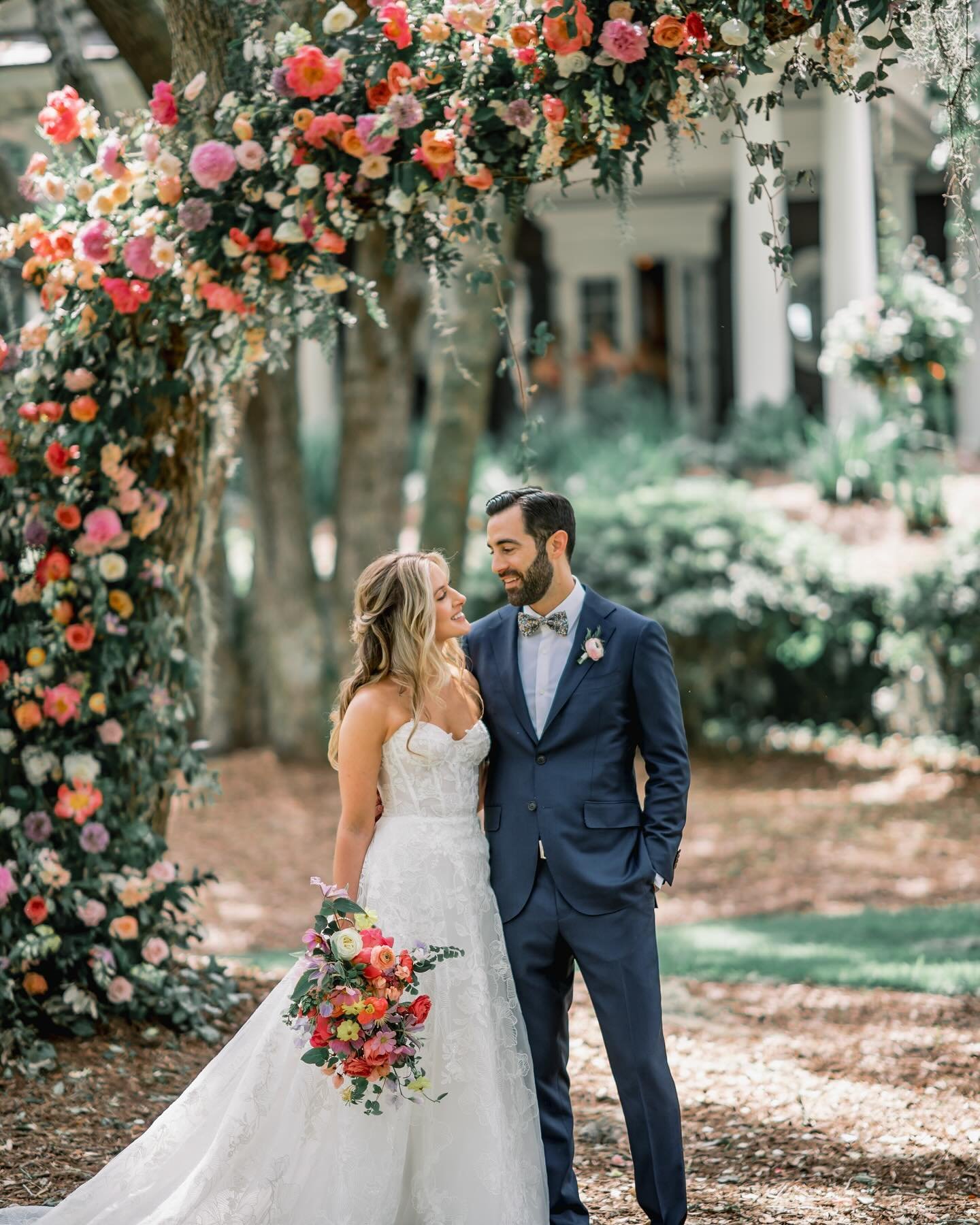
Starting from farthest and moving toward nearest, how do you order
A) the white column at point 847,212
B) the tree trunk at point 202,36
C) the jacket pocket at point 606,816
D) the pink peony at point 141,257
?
1. the white column at point 847,212
2. the tree trunk at point 202,36
3. the pink peony at point 141,257
4. the jacket pocket at point 606,816

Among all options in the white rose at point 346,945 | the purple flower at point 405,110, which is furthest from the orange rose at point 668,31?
the white rose at point 346,945

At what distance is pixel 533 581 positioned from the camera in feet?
12.7

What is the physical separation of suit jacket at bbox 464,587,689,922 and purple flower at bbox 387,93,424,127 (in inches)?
58.6

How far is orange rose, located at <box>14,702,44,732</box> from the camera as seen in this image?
15.9ft

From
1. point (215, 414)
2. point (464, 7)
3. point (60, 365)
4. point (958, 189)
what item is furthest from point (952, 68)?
point (60, 365)

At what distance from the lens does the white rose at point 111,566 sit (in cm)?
487

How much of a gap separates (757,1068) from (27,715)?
2.96m

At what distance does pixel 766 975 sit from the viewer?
6758mm

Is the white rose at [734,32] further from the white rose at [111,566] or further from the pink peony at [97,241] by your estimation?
the white rose at [111,566]

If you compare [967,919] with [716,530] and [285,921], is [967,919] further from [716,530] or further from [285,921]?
[716,530]

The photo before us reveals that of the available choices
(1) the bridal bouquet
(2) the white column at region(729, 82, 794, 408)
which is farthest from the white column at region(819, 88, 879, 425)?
(1) the bridal bouquet

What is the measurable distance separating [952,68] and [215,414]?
256 centimetres

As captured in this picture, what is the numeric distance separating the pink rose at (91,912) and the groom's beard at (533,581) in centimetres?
205

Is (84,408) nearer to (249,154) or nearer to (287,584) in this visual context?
(249,154)
